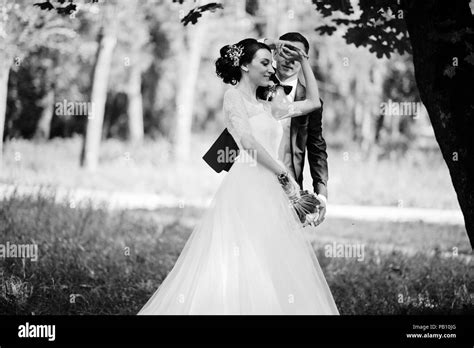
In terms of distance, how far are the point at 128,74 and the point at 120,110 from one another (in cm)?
1181

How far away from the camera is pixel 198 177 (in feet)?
66.7

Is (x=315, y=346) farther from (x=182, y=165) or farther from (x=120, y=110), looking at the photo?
(x=120, y=110)

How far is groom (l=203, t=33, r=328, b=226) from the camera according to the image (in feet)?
18.7

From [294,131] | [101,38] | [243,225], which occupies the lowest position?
[243,225]

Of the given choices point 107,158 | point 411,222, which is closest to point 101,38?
point 107,158

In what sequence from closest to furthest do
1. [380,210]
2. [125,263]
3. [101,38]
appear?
[125,263], [380,210], [101,38]

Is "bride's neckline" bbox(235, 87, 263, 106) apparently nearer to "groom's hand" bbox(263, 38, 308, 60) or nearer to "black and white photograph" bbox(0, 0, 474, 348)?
"black and white photograph" bbox(0, 0, 474, 348)

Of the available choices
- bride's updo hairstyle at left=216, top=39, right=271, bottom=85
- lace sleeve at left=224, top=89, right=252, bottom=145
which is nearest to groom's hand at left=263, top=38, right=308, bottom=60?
bride's updo hairstyle at left=216, top=39, right=271, bottom=85

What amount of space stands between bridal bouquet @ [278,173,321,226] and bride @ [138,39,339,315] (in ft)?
0.14

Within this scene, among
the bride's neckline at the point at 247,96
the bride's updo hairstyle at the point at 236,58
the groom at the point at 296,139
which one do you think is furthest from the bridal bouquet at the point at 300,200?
the bride's updo hairstyle at the point at 236,58

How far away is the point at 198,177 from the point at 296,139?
14.6 meters

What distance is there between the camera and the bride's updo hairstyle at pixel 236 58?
540 centimetres

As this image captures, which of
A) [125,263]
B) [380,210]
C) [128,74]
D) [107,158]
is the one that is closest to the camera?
[125,263]

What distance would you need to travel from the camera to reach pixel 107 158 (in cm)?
2792
